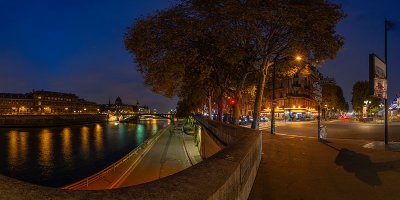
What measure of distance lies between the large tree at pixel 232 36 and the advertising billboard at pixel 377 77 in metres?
4.52

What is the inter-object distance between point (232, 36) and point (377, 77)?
10.2 metres

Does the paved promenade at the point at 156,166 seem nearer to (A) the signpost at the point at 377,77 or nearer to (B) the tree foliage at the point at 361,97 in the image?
(A) the signpost at the point at 377,77

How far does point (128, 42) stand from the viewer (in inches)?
992

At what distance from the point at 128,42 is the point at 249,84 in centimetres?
1814

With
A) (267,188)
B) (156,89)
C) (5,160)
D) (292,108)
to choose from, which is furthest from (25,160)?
(292,108)

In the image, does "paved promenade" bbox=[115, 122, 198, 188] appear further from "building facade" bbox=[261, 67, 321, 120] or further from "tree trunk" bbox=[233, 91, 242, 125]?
"building facade" bbox=[261, 67, 321, 120]

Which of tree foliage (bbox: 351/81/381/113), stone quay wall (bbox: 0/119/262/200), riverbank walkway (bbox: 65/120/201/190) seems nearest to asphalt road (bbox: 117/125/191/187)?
riverbank walkway (bbox: 65/120/201/190)

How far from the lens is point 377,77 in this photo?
1664 centimetres

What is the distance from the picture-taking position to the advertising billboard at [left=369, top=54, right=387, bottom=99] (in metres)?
16.3

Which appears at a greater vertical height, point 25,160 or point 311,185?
point 311,185

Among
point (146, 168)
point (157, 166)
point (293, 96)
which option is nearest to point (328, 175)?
point (146, 168)

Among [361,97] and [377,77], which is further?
[361,97]

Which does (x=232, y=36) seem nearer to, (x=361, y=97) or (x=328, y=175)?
(x=328, y=175)

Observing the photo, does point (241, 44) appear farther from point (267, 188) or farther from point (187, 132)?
point (187, 132)
